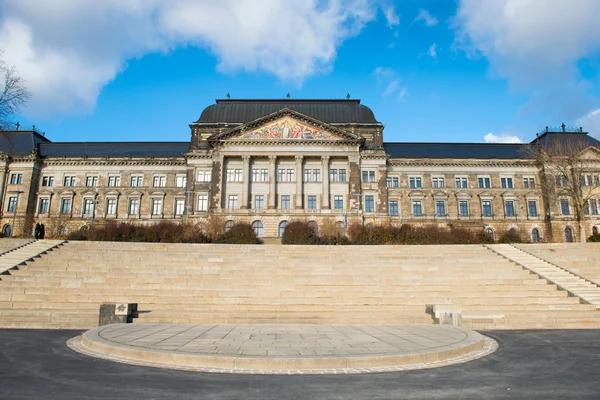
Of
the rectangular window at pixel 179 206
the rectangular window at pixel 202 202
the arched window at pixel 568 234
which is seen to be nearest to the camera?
the rectangular window at pixel 202 202

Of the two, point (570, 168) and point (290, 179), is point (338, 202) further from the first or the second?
point (570, 168)

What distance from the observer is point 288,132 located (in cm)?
5762

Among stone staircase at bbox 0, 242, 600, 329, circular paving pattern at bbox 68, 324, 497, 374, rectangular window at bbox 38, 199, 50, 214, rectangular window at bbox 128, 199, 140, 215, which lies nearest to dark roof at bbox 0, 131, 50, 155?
rectangular window at bbox 38, 199, 50, 214

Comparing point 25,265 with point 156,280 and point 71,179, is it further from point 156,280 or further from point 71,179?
point 71,179

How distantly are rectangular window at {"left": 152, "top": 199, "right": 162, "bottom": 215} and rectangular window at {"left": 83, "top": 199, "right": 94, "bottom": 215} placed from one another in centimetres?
1012

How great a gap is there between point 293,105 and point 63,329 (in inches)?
2145

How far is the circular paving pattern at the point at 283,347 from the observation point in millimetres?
8500

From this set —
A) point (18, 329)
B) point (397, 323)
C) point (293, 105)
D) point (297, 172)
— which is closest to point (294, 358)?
point (397, 323)

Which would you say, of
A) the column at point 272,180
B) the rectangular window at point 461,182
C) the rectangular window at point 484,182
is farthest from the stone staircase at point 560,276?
the rectangular window at point 484,182

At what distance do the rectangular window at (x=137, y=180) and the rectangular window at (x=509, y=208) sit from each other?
61.0 m

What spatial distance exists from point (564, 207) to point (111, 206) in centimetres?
7413

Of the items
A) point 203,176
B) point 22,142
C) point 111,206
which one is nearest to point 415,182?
point 203,176

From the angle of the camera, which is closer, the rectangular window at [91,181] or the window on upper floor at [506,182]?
the window on upper floor at [506,182]

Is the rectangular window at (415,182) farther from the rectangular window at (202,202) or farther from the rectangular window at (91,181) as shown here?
the rectangular window at (91,181)
